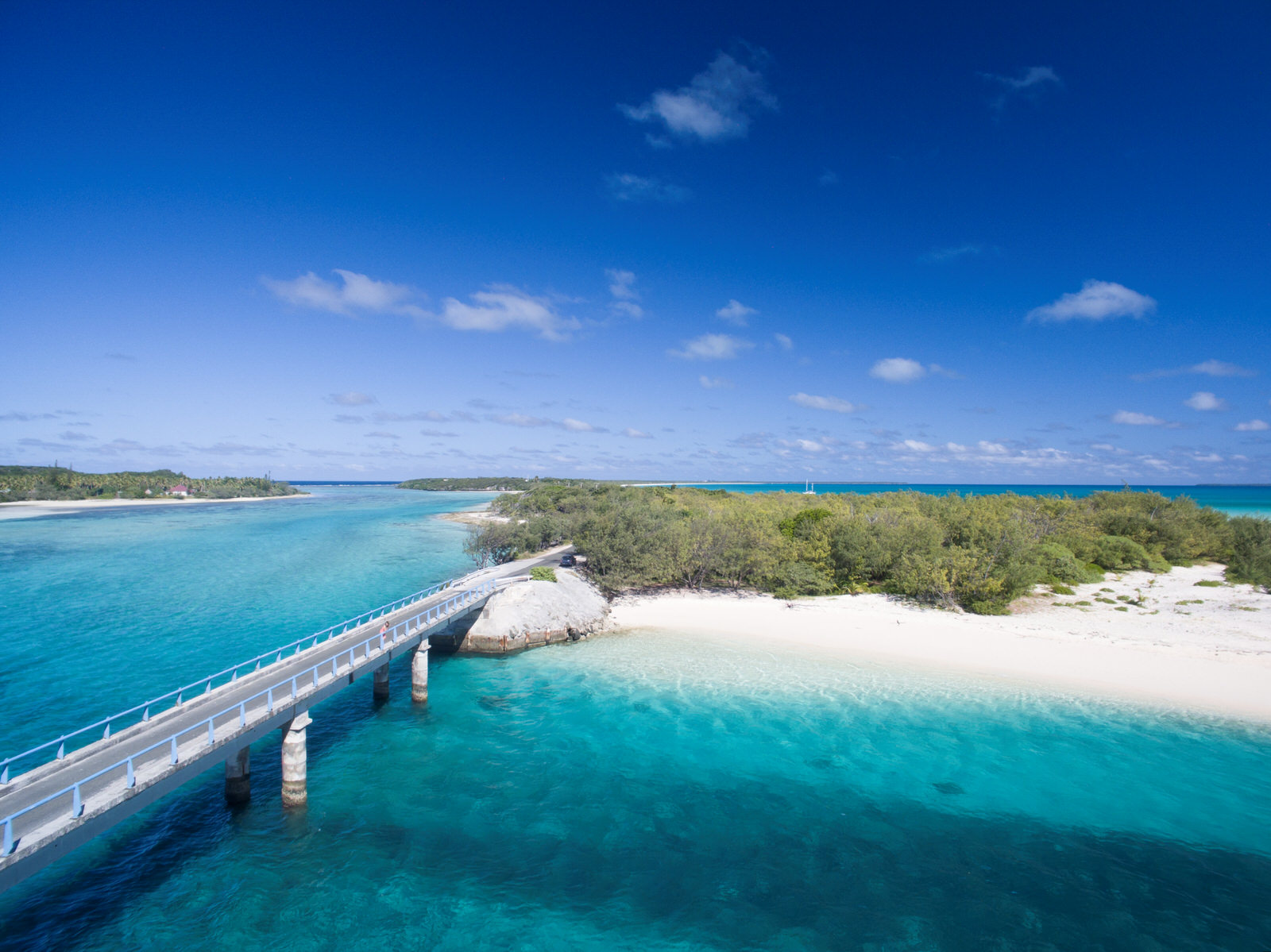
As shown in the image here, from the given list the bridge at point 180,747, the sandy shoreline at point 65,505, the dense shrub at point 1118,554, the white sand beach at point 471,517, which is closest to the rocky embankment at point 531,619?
the bridge at point 180,747

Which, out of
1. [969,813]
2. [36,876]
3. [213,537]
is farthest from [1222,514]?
[213,537]

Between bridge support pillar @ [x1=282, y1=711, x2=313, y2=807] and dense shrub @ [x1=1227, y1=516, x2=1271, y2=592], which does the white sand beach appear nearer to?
bridge support pillar @ [x1=282, y1=711, x2=313, y2=807]

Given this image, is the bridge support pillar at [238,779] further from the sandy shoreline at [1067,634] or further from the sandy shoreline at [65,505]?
the sandy shoreline at [65,505]

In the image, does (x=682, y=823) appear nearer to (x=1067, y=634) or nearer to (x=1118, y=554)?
(x=1067, y=634)

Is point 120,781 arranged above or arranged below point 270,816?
above

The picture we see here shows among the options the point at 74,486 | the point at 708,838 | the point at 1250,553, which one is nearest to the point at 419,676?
the point at 708,838

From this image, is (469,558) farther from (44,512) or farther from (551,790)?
(44,512)
